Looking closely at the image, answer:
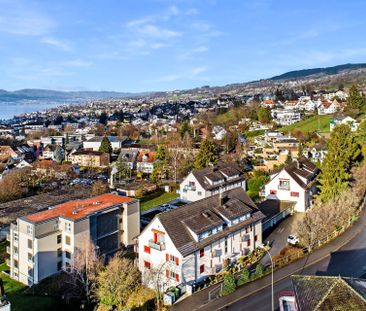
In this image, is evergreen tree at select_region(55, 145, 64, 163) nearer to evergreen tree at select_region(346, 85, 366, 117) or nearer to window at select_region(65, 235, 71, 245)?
window at select_region(65, 235, 71, 245)

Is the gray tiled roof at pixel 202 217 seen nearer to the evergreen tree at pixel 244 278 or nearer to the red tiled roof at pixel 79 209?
the evergreen tree at pixel 244 278

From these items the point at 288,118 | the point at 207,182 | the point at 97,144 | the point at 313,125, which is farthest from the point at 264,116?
the point at 207,182

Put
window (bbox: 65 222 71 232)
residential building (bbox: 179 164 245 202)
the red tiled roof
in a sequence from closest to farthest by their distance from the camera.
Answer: window (bbox: 65 222 71 232), the red tiled roof, residential building (bbox: 179 164 245 202)

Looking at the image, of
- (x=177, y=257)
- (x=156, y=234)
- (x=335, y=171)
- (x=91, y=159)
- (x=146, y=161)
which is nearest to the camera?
(x=177, y=257)

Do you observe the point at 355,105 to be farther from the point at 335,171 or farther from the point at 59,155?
the point at 59,155

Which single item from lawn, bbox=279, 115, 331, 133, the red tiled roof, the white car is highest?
lawn, bbox=279, 115, 331, 133

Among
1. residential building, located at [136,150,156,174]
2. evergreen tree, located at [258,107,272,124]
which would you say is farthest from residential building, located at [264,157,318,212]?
evergreen tree, located at [258,107,272,124]

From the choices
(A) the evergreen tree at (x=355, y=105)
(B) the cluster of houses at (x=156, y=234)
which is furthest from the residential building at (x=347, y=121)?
(B) the cluster of houses at (x=156, y=234)
